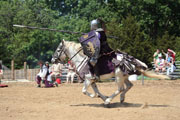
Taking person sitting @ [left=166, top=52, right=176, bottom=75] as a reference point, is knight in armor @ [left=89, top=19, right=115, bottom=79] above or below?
above

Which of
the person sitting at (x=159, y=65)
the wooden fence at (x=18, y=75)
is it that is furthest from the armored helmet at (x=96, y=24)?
the wooden fence at (x=18, y=75)

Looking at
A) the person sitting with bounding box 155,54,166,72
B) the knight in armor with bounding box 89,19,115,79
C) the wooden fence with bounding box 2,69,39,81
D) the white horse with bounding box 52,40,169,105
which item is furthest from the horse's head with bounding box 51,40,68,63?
the wooden fence with bounding box 2,69,39,81

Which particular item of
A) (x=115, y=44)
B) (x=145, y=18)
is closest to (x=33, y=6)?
(x=145, y=18)

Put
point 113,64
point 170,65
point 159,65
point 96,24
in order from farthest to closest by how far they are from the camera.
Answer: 1. point 159,65
2. point 170,65
3. point 96,24
4. point 113,64

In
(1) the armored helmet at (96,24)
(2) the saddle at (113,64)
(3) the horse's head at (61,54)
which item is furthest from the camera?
(3) the horse's head at (61,54)

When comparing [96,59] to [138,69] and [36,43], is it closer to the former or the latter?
[138,69]

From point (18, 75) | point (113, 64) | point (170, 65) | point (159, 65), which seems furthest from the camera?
point (18, 75)

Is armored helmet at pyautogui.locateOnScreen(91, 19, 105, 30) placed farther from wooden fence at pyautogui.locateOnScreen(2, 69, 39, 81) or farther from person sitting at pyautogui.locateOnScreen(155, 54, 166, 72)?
wooden fence at pyautogui.locateOnScreen(2, 69, 39, 81)

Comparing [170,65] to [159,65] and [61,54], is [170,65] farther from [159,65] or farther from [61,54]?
[61,54]

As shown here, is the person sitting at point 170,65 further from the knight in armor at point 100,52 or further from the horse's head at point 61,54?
the knight in armor at point 100,52

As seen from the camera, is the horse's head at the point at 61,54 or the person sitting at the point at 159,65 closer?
the horse's head at the point at 61,54

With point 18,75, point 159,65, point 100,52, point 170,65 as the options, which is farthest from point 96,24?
point 18,75

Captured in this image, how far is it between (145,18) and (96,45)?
99.6 ft

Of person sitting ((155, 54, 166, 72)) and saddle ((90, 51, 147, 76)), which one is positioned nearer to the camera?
saddle ((90, 51, 147, 76))
